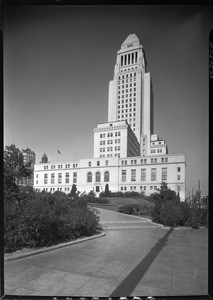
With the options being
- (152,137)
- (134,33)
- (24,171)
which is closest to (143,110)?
(152,137)

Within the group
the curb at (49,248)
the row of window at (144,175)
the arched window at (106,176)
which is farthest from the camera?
the arched window at (106,176)

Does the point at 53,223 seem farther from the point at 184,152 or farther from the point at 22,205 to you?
the point at 184,152

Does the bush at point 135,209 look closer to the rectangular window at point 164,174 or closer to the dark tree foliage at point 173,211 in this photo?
the dark tree foliage at point 173,211

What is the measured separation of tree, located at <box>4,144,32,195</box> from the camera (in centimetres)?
686

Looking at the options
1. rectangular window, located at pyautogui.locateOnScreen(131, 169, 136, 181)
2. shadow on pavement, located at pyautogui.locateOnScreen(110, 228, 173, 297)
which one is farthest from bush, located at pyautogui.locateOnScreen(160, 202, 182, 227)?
shadow on pavement, located at pyautogui.locateOnScreen(110, 228, 173, 297)

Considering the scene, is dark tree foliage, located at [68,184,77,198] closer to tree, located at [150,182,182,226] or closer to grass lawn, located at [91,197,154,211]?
grass lawn, located at [91,197,154,211]

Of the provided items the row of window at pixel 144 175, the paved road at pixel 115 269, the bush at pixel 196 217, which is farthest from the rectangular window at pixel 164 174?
the paved road at pixel 115 269

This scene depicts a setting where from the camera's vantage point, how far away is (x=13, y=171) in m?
7.21

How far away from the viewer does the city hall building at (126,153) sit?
21.2ft

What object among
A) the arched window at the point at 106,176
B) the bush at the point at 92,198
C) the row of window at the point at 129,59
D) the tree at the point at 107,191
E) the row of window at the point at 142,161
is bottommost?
the bush at the point at 92,198

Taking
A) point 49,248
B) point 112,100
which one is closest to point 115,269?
point 49,248

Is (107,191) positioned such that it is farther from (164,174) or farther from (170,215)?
(170,215)

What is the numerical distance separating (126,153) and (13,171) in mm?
3233

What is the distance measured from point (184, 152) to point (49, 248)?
155 inches
